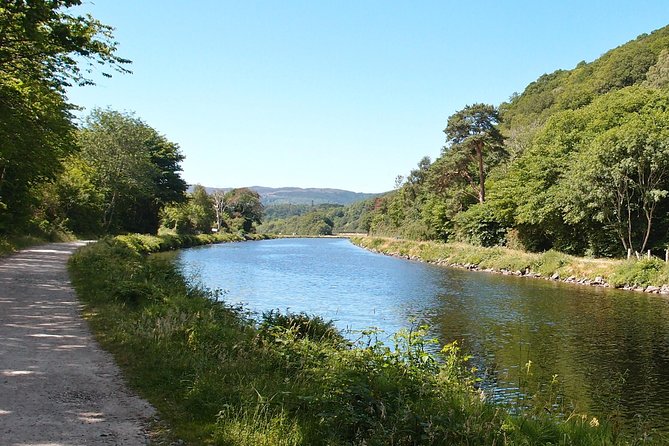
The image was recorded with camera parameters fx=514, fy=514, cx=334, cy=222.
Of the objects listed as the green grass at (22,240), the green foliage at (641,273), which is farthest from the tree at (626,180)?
the green grass at (22,240)

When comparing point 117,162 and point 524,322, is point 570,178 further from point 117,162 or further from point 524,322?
point 117,162

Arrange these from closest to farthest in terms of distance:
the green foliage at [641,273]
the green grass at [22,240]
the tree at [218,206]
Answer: the green grass at [22,240] < the green foliage at [641,273] < the tree at [218,206]

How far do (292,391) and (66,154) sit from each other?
22.5 meters

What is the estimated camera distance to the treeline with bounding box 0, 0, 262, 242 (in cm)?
1528

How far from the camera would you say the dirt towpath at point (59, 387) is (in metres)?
5.56

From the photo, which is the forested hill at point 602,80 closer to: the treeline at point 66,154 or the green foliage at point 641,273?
the green foliage at point 641,273

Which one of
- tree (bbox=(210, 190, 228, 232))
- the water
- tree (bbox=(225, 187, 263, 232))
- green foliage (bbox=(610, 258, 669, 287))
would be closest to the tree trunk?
the water

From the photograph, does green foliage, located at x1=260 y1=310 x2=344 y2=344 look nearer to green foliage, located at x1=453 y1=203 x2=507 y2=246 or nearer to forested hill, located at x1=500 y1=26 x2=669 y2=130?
green foliage, located at x1=453 y1=203 x2=507 y2=246

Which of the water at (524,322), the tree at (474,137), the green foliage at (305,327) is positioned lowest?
the water at (524,322)

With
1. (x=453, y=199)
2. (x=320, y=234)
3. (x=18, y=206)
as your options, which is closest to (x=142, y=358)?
(x=18, y=206)

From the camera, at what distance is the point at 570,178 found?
118 feet

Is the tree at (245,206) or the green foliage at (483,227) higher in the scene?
the tree at (245,206)

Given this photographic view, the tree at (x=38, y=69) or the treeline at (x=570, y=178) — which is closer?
the tree at (x=38, y=69)

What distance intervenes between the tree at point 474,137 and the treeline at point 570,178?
101mm
